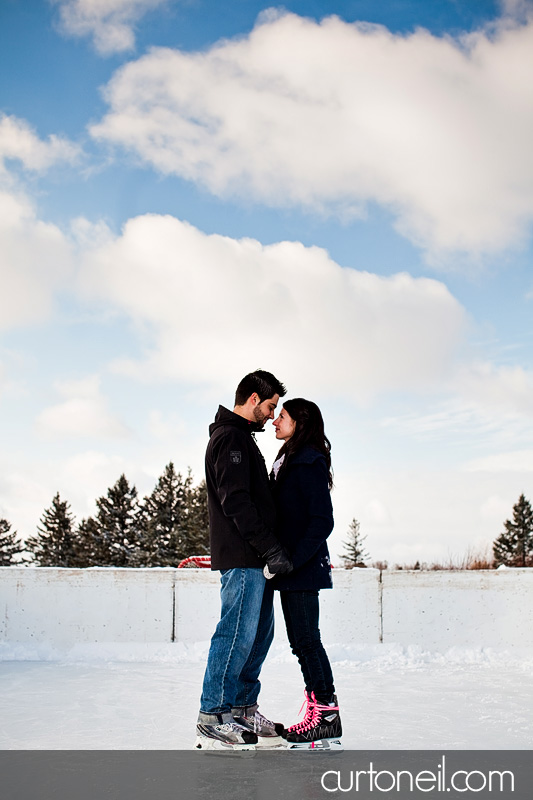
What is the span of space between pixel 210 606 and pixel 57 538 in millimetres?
61334

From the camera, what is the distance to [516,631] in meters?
7.34

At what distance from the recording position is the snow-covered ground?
3.71 meters

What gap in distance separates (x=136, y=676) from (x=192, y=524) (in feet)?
179

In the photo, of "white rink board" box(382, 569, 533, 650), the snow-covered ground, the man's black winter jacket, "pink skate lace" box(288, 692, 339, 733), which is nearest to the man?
the man's black winter jacket

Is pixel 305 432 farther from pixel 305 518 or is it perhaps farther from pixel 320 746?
pixel 320 746

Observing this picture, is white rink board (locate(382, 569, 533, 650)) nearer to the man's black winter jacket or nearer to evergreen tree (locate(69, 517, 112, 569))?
the man's black winter jacket

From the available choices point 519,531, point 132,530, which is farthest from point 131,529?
point 519,531

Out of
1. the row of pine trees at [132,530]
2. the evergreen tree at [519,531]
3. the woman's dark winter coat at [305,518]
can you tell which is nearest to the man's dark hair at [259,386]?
the woman's dark winter coat at [305,518]

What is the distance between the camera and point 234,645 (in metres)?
3.45

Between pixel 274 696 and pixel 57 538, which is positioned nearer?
pixel 274 696

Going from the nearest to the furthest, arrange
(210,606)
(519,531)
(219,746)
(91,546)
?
(219,746) < (210,606) < (91,546) < (519,531)

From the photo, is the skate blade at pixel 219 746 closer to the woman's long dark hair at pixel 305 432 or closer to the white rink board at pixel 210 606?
the woman's long dark hair at pixel 305 432

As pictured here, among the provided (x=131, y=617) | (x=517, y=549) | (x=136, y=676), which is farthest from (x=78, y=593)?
(x=517, y=549)
